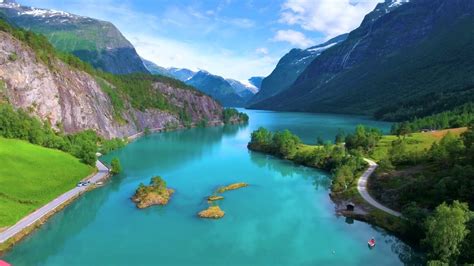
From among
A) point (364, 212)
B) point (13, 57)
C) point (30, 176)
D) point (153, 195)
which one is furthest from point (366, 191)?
point (13, 57)

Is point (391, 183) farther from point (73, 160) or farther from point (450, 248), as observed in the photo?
point (73, 160)

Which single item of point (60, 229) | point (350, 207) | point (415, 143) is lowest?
point (60, 229)

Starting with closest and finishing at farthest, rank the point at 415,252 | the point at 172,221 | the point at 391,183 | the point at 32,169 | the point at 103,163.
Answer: the point at 415,252 → the point at 172,221 → the point at 391,183 → the point at 32,169 → the point at 103,163

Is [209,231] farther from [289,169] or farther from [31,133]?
[31,133]

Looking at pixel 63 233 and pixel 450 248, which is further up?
pixel 450 248

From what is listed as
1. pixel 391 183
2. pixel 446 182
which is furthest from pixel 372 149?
pixel 446 182
